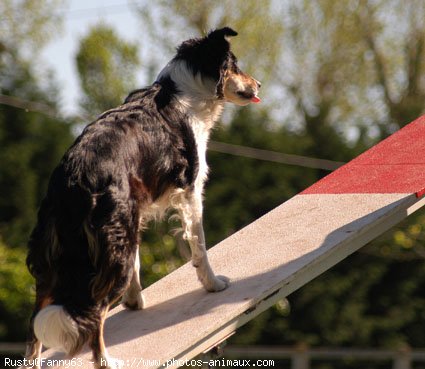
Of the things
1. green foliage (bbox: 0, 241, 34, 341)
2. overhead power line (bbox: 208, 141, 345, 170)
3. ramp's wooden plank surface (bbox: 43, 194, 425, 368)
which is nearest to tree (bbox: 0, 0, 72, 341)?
green foliage (bbox: 0, 241, 34, 341)

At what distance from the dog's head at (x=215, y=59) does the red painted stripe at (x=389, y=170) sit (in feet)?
3.99

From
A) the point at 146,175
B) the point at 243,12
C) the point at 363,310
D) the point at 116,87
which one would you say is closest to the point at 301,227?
the point at 146,175

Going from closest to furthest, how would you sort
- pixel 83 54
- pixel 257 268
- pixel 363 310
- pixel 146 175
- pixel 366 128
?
pixel 146 175
pixel 257 268
pixel 363 310
pixel 366 128
pixel 83 54

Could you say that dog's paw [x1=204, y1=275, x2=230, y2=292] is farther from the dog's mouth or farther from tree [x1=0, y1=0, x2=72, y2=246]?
tree [x1=0, y1=0, x2=72, y2=246]

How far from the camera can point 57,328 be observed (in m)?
4.54

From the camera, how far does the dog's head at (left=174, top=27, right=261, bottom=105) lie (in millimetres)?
5656

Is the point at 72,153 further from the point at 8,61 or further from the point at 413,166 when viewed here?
the point at 8,61

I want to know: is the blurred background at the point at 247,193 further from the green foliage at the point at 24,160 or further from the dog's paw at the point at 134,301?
the dog's paw at the point at 134,301

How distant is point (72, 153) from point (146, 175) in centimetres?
47

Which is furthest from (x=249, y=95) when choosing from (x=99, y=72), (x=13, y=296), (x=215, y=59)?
(x=99, y=72)

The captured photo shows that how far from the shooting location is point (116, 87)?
14305mm

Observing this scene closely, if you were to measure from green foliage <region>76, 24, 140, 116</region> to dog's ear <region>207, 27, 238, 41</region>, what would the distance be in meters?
8.51

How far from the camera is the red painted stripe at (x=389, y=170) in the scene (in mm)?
6105

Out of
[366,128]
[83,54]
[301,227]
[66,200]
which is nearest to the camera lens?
[66,200]
